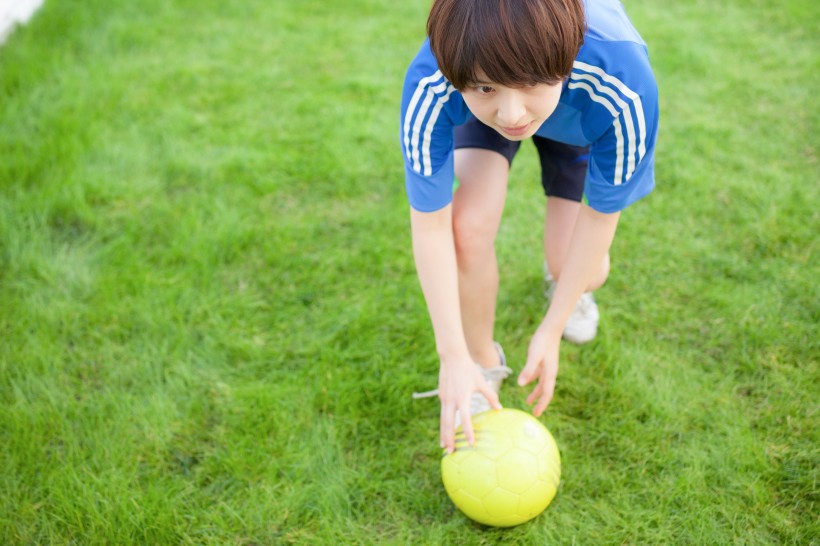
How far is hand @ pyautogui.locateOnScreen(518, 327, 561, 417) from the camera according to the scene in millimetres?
1905

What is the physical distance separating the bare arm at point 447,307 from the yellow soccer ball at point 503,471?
0.21 ft

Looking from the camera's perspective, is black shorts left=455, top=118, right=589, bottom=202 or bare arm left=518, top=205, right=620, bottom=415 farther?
black shorts left=455, top=118, right=589, bottom=202

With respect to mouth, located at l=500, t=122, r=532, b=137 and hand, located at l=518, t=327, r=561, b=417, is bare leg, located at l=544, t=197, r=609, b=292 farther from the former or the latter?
mouth, located at l=500, t=122, r=532, b=137

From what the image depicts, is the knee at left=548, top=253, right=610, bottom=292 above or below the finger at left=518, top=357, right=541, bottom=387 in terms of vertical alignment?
below

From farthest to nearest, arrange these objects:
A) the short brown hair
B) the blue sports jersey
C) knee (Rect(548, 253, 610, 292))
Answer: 1. knee (Rect(548, 253, 610, 292))
2. the blue sports jersey
3. the short brown hair

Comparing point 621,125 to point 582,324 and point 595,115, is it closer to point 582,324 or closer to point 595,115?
point 595,115

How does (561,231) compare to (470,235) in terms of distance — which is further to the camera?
(561,231)

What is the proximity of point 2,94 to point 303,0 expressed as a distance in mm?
2110

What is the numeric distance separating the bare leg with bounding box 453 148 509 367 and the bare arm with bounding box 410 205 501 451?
5.5 inches

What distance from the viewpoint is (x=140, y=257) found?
9.64 feet

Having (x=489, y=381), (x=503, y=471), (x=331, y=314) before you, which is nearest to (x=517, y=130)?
(x=503, y=471)

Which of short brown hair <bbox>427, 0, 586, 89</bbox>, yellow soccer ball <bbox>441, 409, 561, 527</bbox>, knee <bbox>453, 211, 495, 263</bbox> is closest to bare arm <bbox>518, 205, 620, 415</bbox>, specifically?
yellow soccer ball <bbox>441, 409, 561, 527</bbox>

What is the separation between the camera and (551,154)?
227 centimetres

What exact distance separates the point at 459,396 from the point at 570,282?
17.5 inches
